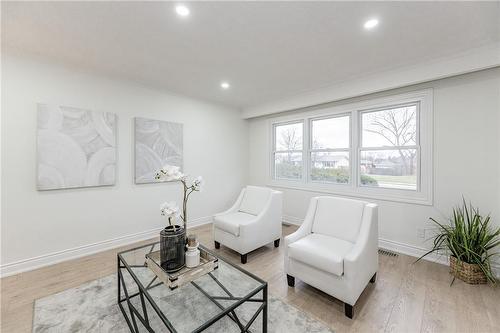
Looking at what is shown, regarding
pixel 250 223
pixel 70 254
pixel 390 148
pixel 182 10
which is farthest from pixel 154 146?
pixel 390 148

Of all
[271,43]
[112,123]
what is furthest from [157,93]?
[271,43]

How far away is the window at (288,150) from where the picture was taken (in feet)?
13.5

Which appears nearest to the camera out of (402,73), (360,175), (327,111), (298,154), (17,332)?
(17,332)

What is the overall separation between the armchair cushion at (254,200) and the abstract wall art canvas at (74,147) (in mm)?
1925

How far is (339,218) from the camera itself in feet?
7.25

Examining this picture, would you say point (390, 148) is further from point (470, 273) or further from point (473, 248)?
point (470, 273)

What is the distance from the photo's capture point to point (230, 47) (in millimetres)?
2178

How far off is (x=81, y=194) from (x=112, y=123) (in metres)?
1.03

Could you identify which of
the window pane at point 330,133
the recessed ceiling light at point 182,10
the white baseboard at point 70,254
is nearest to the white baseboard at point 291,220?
the window pane at point 330,133

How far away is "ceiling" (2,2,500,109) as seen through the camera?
1638mm

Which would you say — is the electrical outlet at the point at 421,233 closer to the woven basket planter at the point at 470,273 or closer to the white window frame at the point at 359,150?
the white window frame at the point at 359,150

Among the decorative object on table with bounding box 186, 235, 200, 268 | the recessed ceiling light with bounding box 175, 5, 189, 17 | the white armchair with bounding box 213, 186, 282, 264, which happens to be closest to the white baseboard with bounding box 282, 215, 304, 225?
the white armchair with bounding box 213, 186, 282, 264

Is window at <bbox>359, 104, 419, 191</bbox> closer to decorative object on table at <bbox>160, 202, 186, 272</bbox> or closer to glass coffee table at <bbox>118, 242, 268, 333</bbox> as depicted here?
glass coffee table at <bbox>118, 242, 268, 333</bbox>

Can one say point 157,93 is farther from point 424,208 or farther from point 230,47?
point 424,208
